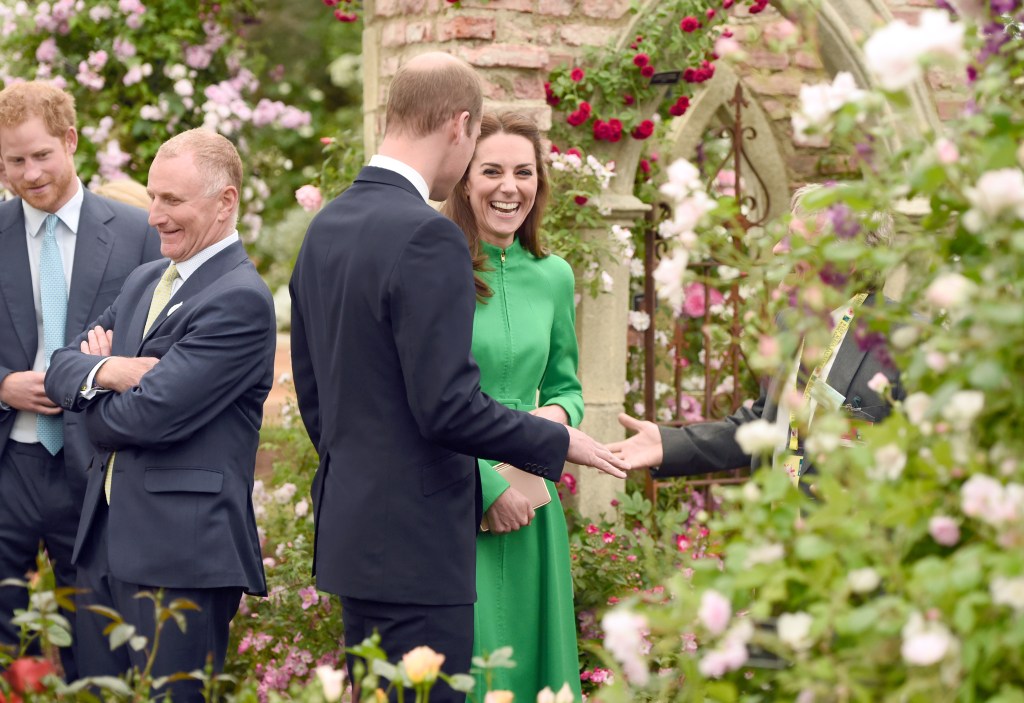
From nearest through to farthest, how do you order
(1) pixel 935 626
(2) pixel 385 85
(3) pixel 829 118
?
(1) pixel 935 626 → (3) pixel 829 118 → (2) pixel 385 85

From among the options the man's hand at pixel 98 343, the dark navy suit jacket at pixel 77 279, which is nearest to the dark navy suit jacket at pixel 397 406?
the man's hand at pixel 98 343

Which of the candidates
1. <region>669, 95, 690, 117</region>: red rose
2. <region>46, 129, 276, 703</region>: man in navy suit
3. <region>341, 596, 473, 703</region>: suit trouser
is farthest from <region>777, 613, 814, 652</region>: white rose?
<region>669, 95, 690, 117</region>: red rose

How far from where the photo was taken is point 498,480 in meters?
2.93

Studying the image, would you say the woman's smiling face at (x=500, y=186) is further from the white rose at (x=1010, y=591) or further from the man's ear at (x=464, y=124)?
the white rose at (x=1010, y=591)

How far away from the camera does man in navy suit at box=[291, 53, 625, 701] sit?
7.81 ft

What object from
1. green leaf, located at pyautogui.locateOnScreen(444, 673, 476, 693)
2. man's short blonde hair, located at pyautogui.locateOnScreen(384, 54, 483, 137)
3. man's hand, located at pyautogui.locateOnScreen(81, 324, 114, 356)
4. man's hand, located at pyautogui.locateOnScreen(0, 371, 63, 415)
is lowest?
green leaf, located at pyautogui.locateOnScreen(444, 673, 476, 693)

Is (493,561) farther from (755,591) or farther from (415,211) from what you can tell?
(755,591)

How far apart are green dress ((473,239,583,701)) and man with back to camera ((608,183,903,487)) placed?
1.24ft

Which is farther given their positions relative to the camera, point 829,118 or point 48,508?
point 48,508

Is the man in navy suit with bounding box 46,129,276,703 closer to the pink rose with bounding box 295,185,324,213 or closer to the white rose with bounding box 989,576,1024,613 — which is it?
the pink rose with bounding box 295,185,324,213

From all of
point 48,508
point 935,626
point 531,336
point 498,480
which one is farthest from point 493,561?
point 935,626

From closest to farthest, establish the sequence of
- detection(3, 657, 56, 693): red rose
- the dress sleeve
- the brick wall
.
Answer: detection(3, 657, 56, 693): red rose
the dress sleeve
the brick wall

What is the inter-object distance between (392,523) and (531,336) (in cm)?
80

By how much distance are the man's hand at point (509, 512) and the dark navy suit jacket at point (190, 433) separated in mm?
586
